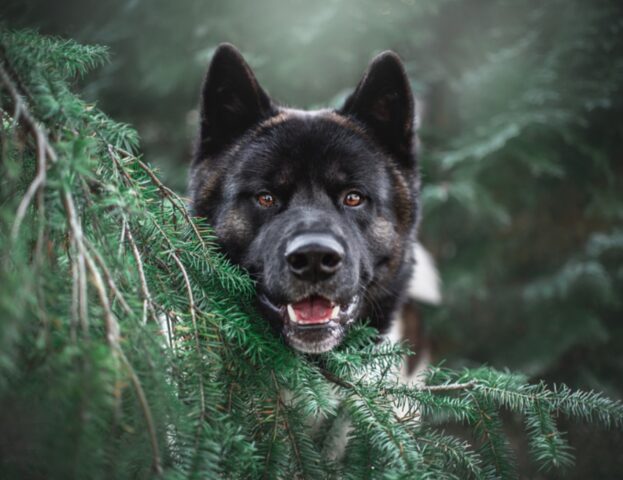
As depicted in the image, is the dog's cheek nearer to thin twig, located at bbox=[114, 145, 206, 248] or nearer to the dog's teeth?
the dog's teeth

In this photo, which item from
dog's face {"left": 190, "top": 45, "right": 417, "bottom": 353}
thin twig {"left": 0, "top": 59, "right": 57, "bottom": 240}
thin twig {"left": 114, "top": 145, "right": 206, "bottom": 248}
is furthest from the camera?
dog's face {"left": 190, "top": 45, "right": 417, "bottom": 353}

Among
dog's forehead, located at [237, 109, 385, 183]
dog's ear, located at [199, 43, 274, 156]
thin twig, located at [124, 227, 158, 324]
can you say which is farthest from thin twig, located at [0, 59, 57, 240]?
dog's ear, located at [199, 43, 274, 156]

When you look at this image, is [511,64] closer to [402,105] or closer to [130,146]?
[402,105]

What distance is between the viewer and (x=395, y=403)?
1581mm

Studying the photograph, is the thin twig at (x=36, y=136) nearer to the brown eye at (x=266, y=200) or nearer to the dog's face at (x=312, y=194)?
the dog's face at (x=312, y=194)

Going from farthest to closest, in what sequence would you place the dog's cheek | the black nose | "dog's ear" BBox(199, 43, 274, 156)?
"dog's ear" BBox(199, 43, 274, 156) → the dog's cheek → the black nose

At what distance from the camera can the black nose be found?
1834 mm

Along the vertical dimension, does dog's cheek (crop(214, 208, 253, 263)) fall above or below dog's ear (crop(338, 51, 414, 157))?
below

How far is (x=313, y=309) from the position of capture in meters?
2.04

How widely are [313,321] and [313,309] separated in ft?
0.23

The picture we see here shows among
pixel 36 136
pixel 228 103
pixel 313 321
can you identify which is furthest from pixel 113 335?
pixel 228 103

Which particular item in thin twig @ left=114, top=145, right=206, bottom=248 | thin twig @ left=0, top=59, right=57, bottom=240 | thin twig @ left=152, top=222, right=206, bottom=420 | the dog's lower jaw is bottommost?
the dog's lower jaw

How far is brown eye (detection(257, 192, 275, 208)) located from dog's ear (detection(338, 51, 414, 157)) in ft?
2.42

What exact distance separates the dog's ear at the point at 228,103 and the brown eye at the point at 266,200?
48cm
